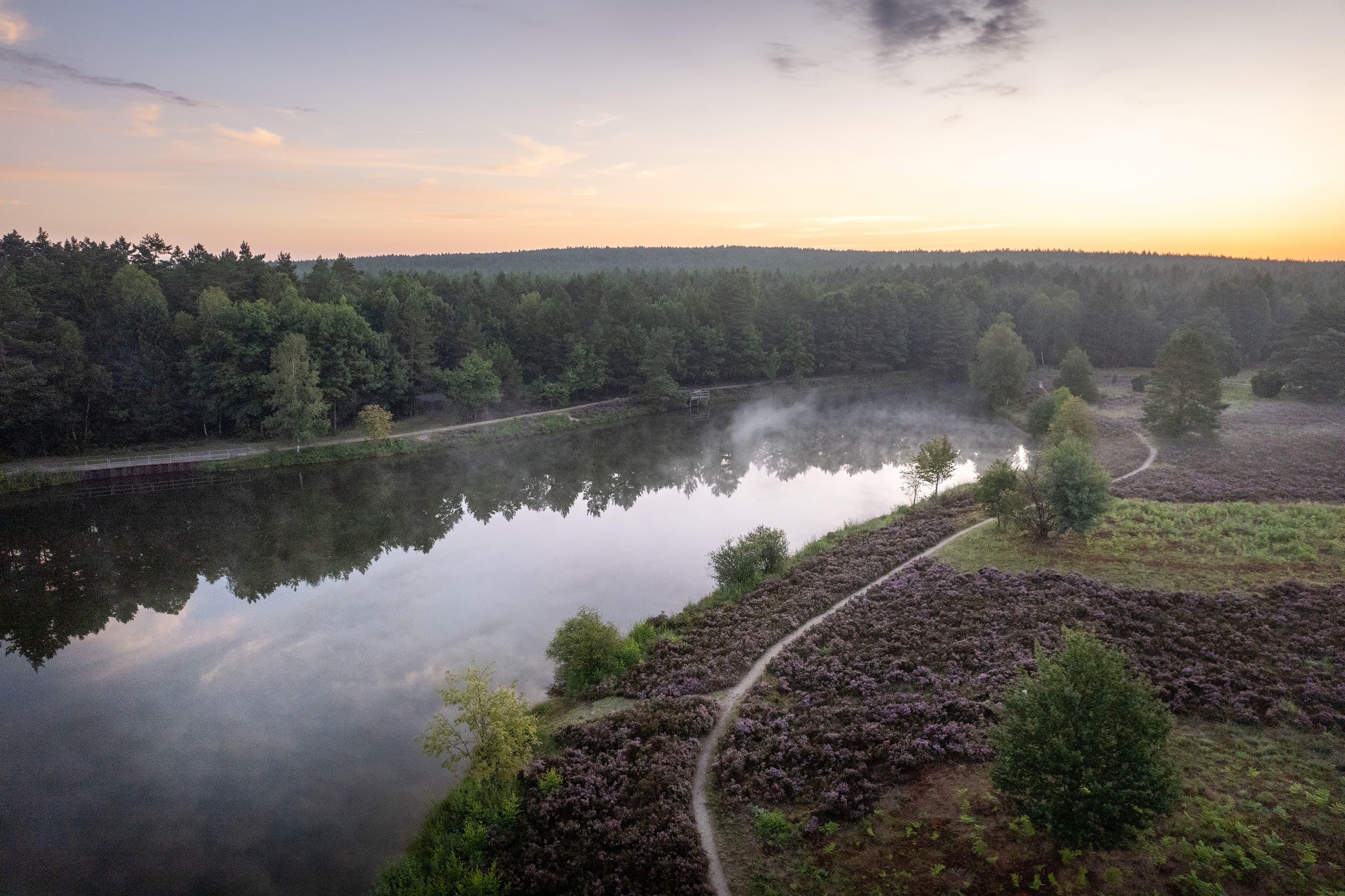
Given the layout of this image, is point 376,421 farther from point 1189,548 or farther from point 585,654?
point 1189,548

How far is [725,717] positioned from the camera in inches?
828

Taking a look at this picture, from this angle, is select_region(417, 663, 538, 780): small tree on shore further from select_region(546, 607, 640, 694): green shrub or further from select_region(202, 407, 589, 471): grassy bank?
select_region(202, 407, 589, 471): grassy bank

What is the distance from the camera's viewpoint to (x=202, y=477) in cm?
5119

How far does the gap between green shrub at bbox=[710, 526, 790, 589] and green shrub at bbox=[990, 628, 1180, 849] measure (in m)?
17.4

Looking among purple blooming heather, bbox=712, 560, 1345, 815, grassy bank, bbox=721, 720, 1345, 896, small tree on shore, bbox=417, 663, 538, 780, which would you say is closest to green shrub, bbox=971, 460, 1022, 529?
purple blooming heather, bbox=712, 560, 1345, 815

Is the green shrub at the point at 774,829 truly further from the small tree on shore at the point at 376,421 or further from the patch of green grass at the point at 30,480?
the patch of green grass at the point at 30,480

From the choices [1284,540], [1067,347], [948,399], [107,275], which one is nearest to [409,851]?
[1284,540]

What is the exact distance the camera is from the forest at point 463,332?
54.5m

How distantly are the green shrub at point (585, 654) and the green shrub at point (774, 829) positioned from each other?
28.0 ft

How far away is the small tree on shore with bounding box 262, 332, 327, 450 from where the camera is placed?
54.1 m

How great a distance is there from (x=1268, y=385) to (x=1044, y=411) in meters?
26.6

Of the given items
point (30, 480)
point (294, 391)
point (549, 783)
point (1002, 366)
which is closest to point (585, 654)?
point (549, 783)

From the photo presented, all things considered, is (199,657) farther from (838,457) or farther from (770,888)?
(838,457)

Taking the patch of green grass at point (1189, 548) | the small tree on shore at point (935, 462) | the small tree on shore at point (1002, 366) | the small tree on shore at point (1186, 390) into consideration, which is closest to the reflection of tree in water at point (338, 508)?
the small tree on shore at point (1002, 366)
